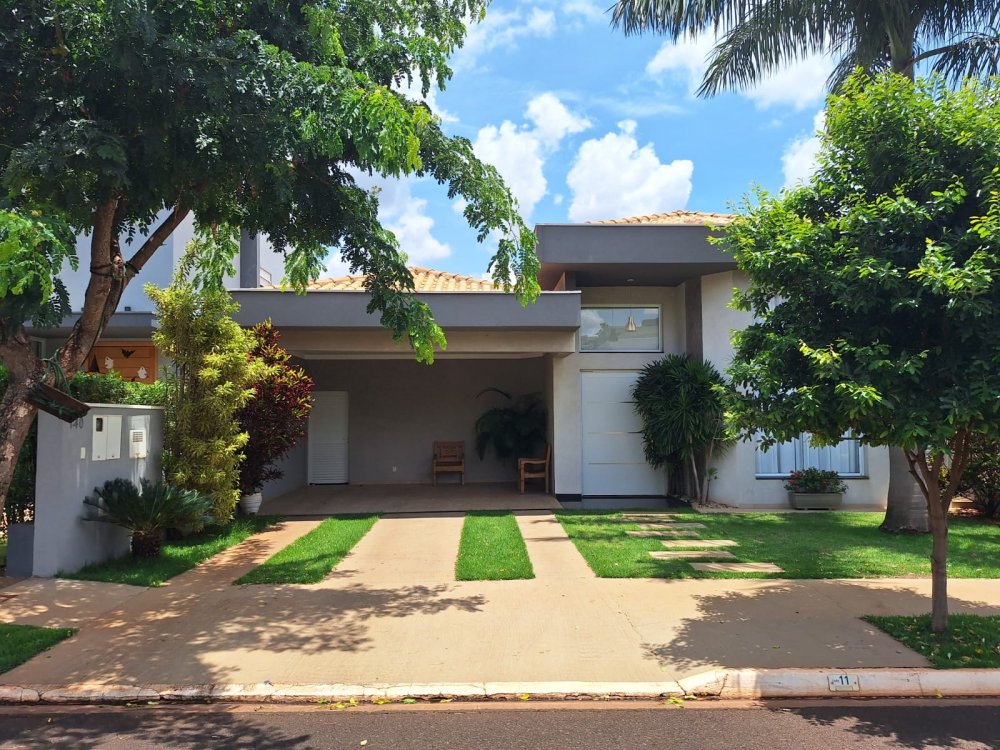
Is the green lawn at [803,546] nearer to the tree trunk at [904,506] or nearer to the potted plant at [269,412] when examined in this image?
the tree trunk at [904,506]

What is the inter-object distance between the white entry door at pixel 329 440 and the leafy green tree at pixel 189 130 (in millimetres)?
8956

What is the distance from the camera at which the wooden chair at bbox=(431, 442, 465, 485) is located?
16000 mm

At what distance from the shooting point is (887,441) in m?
5.23

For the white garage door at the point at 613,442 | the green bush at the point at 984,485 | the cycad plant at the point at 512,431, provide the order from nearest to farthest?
the green bush at the point at 984,485, the white garage door at the point at 613,442, the cycad plant at the point at 512,431

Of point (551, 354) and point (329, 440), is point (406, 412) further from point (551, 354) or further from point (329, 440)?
point (551, 354)

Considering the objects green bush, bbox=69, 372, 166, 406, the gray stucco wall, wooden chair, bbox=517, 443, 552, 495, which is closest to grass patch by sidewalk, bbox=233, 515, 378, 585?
green bush, bbox=69, 372, 166, 406

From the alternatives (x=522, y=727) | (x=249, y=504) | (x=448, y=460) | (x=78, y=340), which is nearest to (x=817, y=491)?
(x=448, y=460)

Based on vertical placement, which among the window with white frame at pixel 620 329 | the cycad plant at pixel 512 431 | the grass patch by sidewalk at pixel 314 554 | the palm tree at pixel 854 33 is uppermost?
the palm tree at pixel 854 33

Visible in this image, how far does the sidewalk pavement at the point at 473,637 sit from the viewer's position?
16.1 feet

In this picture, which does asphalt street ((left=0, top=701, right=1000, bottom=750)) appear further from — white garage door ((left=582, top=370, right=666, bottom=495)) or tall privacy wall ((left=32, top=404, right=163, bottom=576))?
white garage door ((left=582, top=370, right=666, bottom=495))

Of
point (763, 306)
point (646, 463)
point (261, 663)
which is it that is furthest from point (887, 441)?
point (646, 463)

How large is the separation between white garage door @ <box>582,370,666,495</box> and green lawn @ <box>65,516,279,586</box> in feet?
21.2

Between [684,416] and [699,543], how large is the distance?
3308mm

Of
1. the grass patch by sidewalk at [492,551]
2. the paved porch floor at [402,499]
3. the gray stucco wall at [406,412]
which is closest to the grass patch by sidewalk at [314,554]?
the paved porch floor at [402,499]
